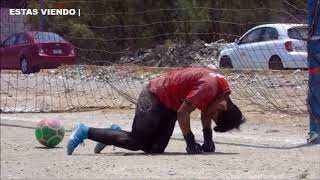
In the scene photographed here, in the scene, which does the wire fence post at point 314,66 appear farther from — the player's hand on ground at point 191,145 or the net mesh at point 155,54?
the net mesh at point 155,54

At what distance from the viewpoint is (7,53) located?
66.0ft

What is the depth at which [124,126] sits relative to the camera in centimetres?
1159

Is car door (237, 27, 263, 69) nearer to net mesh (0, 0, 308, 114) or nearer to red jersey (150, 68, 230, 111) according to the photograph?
net mesh (0, 0, 308, 114)

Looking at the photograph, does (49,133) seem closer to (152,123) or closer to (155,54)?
(152,123)

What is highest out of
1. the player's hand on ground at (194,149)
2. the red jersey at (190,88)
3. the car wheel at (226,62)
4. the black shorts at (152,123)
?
the red jersey at (190,88)

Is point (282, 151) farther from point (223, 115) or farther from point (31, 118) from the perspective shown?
point (31, 118)

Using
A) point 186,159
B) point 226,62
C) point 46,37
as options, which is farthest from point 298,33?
point 46,37

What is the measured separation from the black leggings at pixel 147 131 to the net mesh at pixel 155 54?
13.3ft

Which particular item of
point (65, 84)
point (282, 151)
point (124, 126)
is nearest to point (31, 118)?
point (124, 126)

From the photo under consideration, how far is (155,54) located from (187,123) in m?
10.6

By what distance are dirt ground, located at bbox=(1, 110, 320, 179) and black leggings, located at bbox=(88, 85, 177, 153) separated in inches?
6.3

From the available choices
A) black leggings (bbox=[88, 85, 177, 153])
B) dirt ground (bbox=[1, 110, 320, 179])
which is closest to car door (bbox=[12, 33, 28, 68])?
dirt ground (bbox=[1, 110, 320, 179])

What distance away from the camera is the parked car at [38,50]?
650 inches

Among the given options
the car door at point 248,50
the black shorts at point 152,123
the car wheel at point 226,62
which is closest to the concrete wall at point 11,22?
the car wheel at point 226,62
